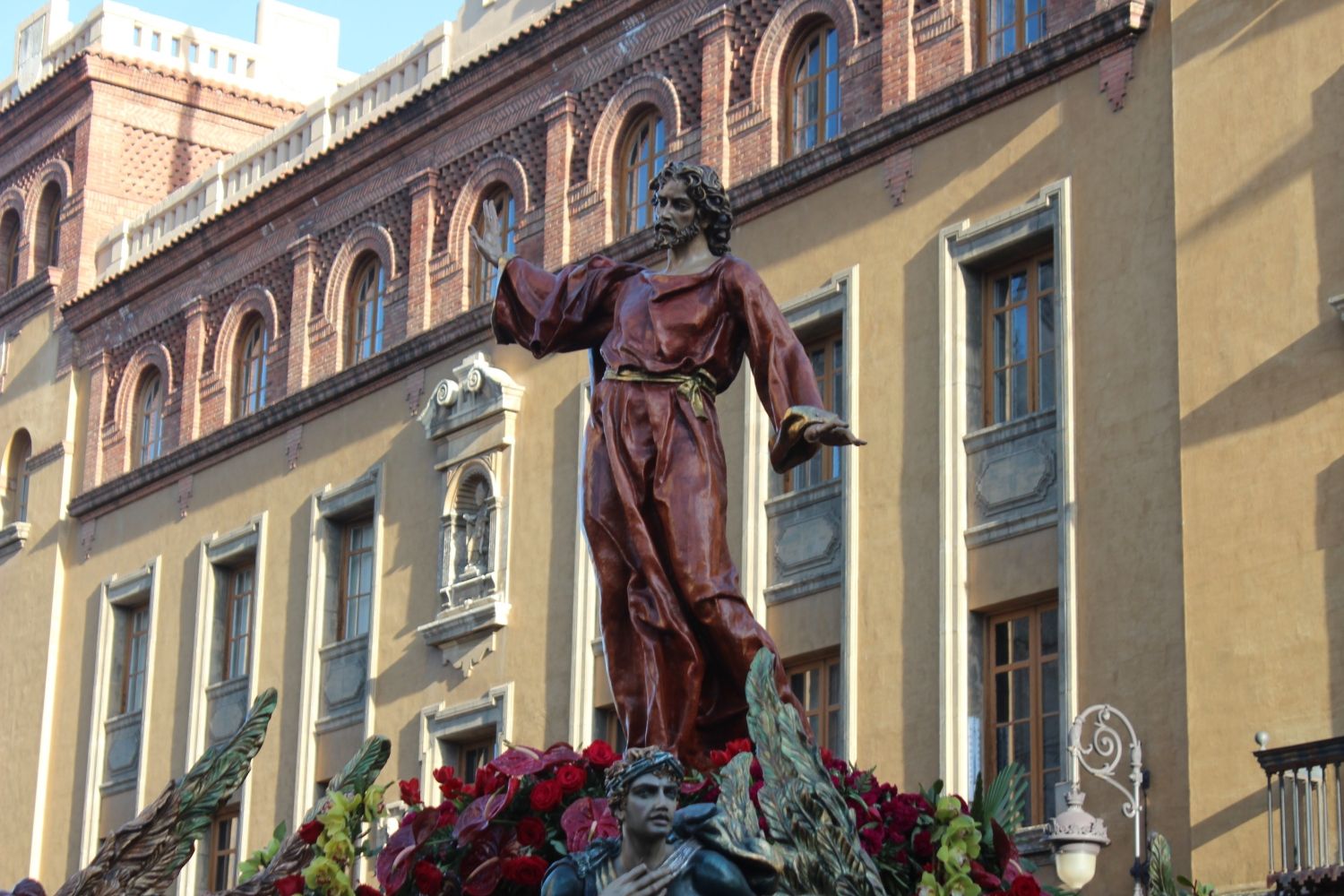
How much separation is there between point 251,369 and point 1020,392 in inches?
557

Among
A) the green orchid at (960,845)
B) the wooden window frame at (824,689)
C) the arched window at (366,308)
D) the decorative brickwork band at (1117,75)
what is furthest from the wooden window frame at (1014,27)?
the green orchid at (960,845)

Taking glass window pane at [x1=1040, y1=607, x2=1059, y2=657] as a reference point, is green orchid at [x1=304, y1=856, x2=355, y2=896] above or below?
below

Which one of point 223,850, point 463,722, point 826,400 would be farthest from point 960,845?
point 223,850

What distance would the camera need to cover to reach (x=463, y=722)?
28.7m

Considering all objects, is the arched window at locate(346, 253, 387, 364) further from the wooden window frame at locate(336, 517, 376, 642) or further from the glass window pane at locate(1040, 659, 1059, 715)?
the glass window pane at locate(1040, 659, 1059, 715)

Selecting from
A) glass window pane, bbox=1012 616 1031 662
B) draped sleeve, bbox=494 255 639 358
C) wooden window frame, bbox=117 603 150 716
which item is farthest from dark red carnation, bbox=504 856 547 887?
wooden window frame, bbox=117 603 150 716

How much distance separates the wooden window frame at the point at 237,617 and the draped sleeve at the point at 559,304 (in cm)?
2276

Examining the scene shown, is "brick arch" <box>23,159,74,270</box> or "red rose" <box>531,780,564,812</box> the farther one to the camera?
"brick arch" <box>23,159,74,270</box>

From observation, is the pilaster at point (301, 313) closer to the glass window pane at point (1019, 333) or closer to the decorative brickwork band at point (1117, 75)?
the glass window pane at point (1019, 333)

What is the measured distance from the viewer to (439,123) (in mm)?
31844

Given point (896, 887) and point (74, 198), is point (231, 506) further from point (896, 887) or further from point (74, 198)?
point (896, 887)

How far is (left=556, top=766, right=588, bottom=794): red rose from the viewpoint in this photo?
340 inches

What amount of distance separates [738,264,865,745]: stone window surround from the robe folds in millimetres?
13950

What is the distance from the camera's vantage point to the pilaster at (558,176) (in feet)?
96.3
